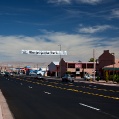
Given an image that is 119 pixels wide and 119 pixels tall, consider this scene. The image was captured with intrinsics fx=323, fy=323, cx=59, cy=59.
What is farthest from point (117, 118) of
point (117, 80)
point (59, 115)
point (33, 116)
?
point (117, 80)

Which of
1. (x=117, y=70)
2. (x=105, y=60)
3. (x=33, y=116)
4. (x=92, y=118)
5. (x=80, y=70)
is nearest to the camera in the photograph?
(x=92, y=118)

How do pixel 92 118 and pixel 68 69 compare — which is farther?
pixel 68 69

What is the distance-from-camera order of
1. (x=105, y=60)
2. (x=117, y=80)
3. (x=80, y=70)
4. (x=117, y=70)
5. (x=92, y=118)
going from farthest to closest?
(x=80, y=70)
(x=105, y=60)
(x=117, y=70)
(x=117, y=80)
(x=92, y=118)

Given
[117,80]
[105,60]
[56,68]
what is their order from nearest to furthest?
[117,80], [105,60], [56,68]

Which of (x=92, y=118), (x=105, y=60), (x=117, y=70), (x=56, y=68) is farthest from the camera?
(x=56, y=68)

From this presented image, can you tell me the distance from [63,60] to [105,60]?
2389cm

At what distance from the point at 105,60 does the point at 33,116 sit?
82973 millimetres

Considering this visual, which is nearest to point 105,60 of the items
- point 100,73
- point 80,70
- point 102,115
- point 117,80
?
point 100,73

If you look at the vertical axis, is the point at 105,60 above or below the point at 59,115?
above

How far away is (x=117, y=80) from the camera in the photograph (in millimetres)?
63156

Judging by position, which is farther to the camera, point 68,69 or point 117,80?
point 68,69

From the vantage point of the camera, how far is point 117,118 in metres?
13.0

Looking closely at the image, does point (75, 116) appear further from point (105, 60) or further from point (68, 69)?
point (68, 69)

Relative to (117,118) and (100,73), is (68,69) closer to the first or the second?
(100,73)
